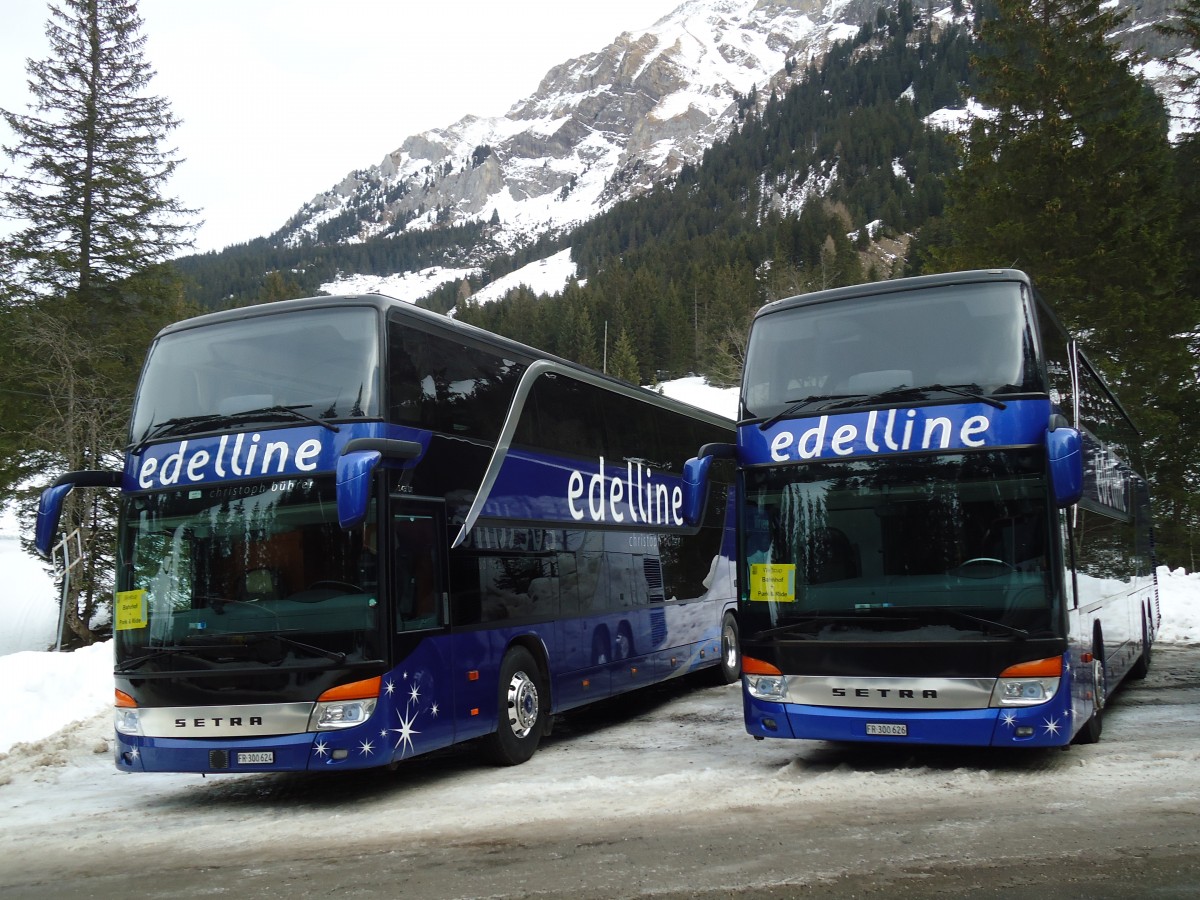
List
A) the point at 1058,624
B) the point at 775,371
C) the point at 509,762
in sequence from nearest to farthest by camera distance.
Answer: the point at 1058,624 → the point at 775,371 → the point at 509,762

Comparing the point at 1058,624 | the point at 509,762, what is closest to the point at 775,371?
the point at 1058,624

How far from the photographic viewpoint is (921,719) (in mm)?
8203

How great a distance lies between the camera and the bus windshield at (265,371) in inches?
344

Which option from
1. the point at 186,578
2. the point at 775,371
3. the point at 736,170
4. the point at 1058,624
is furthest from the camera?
the point at 736,170

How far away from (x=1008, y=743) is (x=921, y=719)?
0.64 meters

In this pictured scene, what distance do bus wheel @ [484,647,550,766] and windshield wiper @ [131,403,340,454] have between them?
3082 mm

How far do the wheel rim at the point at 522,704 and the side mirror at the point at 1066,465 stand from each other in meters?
5.18

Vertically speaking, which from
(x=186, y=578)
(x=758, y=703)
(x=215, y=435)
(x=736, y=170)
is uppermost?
(x=736, y=170)

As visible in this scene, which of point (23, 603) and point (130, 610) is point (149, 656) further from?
point (23, 603)

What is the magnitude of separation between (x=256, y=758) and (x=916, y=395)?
5.90 meters

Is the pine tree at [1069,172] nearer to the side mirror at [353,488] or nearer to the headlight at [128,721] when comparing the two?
the side mirror at [353,488]

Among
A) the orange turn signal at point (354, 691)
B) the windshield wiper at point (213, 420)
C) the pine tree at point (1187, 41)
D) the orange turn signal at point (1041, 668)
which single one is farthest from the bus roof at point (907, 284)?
the pine tree at point (1187, 41)

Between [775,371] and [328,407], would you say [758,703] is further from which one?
[328,407]

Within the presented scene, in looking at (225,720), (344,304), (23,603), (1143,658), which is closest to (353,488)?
(344,304)
